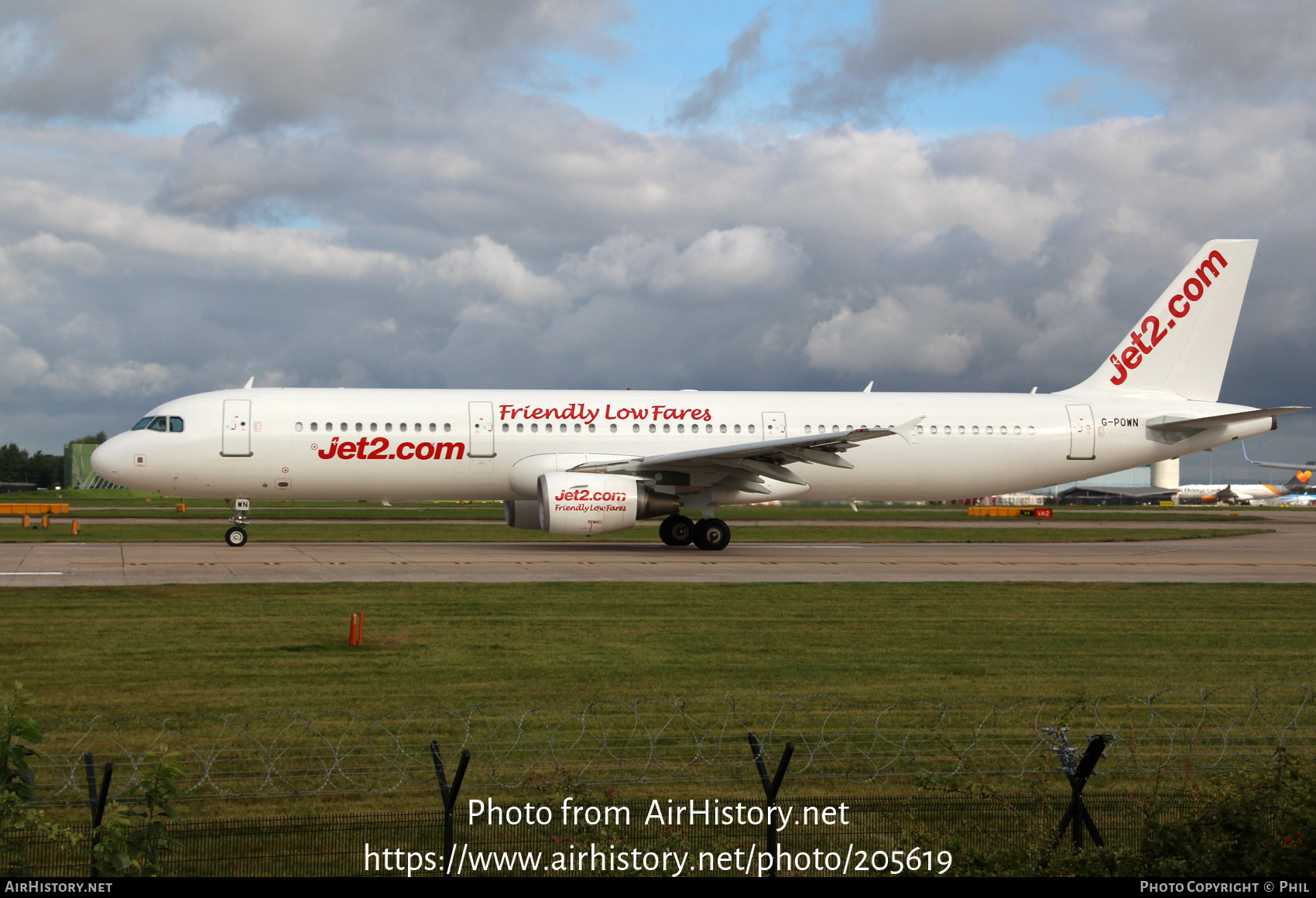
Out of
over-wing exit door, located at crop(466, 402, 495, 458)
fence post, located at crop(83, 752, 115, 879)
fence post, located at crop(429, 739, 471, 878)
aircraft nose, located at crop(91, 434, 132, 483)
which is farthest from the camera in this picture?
over-wing exit door, located at crop(466, 402, 495, 458)

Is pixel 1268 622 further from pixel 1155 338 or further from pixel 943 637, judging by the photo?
pixel 1155 338

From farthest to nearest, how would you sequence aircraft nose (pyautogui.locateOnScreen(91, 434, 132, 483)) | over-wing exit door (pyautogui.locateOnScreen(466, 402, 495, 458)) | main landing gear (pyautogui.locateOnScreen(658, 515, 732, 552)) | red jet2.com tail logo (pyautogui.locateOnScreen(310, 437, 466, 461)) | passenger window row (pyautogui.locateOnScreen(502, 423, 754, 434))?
passenger window row (pyautogui.locateOnScreen(502, 423, 754, 434)) < main landing gear (pyautogui.locateOnScreen(658, 515, 732, 552)) < over-wing exit door (pyautogui.locateOnScreen(466, 402, 495, 458)) < red jet2.com tail logo (pyautogui.locateOnScreen(310, 437, 466, 461)) < aircraft nose (pyautogui.locateOnScreen(91, 434, 132, 483))

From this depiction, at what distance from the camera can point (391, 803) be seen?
7453 mm

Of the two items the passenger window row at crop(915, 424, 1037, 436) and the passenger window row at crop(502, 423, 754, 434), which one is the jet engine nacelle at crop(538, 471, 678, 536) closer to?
the passenger window row at crop(502, 423, 754, 434)

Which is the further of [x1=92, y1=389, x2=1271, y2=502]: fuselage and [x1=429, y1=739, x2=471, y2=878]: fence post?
[x1=92, y1=389, x2=1271, y2=502]: fuselage

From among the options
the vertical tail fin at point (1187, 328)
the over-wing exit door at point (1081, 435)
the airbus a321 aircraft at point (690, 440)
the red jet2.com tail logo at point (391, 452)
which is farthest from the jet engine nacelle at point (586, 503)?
the vertical tail fin at point (1187, 328)

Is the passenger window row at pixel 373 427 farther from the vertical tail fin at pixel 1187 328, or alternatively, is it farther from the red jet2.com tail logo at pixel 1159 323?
the red jet2.com tail logo at pixel 1159 323

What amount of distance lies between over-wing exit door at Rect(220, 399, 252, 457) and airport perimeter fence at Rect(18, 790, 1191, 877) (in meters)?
22.9

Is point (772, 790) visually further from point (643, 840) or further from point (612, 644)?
point (612, 644)

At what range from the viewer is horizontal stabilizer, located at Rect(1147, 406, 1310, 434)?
1275 inches

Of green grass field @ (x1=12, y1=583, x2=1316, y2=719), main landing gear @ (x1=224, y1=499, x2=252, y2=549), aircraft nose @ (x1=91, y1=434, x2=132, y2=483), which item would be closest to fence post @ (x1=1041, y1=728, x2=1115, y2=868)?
green grass field @ (x1=12, y1=583, x2=1316, y2=719)

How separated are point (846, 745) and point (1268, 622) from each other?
11.2m

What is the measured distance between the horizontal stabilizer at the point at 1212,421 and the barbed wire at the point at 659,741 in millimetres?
24308
